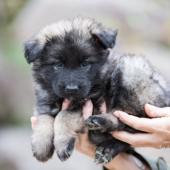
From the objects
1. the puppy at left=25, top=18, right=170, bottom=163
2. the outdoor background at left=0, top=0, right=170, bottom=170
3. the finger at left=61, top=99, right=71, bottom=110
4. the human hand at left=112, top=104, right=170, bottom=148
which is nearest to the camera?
the human hand at left=112, top=104, right=170, bottom=148

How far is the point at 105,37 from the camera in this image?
4.38m

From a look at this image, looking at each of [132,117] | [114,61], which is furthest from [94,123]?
[114,61]

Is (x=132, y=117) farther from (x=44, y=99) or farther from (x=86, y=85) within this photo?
(x=44, y=99)

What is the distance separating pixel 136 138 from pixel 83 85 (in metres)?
0.51

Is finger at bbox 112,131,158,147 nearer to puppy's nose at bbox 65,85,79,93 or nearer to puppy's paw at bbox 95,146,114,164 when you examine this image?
puppy's paw at bbox 95,146,114,164

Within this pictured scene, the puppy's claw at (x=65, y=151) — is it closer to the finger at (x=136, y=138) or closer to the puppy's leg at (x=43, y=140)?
the puppy's leg at (x=43, y=140)

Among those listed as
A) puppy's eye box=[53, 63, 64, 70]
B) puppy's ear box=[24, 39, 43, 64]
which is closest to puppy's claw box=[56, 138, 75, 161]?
puppy's eye box=[53, 63, 64, 70]

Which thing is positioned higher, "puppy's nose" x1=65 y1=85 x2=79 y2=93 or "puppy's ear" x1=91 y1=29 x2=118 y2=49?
"puppy's ear" x1=91 y1=29 x2=118 y2=49

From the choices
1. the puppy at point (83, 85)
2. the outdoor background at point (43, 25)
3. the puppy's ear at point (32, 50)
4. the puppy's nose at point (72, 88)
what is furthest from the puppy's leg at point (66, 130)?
the outdoor background at point (43, 25)

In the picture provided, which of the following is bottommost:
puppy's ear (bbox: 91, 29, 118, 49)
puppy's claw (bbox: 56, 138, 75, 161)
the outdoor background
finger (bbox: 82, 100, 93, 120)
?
the outdoor background

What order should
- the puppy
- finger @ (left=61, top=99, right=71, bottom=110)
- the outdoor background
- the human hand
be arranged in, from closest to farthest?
the human hand < the puppy < finger @ (left=61, top=99, right=71, bottom=110) < the outdoor background

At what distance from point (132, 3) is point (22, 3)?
240cm

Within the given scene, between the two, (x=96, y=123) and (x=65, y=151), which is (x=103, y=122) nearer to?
(x=96, y=123)

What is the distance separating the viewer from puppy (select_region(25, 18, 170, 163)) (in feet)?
14.1
